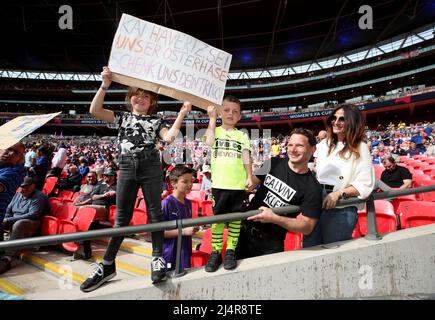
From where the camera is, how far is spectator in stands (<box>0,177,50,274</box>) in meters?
3.73

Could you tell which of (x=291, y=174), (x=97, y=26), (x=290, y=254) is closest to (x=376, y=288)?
(x=290, y=254)

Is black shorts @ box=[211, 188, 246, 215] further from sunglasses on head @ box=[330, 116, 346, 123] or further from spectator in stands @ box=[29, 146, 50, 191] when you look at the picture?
spectator in stands @ box=[29, 146, 50, 191]

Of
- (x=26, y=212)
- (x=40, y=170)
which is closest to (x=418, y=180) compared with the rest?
(x=26, y=212)

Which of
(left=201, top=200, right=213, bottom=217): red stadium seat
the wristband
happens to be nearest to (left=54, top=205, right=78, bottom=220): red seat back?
(left=201, top=200, right=213, bottom=217): red stadium seat

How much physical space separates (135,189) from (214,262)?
76 centimetres

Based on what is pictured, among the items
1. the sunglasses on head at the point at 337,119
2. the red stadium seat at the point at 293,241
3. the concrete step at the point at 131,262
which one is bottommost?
the concrete step at the point at 131,262

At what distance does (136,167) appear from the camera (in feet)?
6.04

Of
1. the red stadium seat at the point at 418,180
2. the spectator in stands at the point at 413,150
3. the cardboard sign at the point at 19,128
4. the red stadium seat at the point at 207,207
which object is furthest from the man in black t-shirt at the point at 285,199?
the spectator in stands at the point at 413,150

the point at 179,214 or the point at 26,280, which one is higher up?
the point at 179,214

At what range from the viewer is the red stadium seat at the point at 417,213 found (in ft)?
9.27

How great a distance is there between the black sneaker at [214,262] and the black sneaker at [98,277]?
645 millimetres

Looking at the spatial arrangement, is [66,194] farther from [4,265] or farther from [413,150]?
[413,150]

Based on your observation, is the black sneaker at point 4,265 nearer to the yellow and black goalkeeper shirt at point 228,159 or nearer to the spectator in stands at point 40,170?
the spectator in stands at point 40,170
